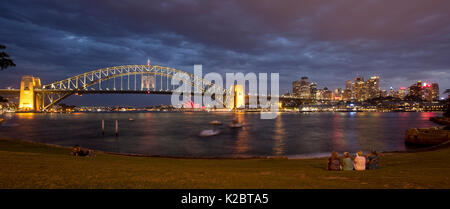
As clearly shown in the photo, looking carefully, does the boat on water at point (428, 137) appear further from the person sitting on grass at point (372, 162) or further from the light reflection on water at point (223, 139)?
the person sitting on grass at point (372, 162)

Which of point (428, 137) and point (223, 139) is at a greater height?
point (428, 137)

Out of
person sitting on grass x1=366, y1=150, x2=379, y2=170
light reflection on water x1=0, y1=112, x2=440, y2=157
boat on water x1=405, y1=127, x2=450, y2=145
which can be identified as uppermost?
person sitting on grass x1=366, y1=150, x2=379, y2=170

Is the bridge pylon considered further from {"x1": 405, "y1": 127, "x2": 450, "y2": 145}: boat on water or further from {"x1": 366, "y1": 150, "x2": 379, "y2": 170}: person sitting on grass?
{"x1": 366, "y1": 150, "x2": 379, "y2": 170}: person sitting on grass

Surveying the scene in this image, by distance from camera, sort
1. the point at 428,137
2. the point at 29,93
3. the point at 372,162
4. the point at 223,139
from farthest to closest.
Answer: the point at 29,93, the point at 223,139, the point at 428,137, the point at 372,162

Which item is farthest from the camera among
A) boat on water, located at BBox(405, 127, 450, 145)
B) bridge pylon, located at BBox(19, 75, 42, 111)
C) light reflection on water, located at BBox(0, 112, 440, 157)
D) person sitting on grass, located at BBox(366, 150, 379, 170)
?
bridge pylon, located at BBox(19, 75, 42, 111)

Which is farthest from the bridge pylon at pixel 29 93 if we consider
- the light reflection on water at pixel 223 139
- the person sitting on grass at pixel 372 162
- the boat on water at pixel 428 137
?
the person sitting on grass at pixel 372 162

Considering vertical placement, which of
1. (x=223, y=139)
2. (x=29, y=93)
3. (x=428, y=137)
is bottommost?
(x=223, y=139)

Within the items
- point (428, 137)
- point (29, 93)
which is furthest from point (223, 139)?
point (29, 93)

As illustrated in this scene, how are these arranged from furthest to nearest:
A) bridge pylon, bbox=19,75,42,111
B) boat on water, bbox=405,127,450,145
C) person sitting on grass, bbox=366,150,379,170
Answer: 1. bridge pylon, bbox=19,75,42,111
2. boat on water, bbox=405,127,450,145
3. person sitting on grass, bbox=366,150,379,170

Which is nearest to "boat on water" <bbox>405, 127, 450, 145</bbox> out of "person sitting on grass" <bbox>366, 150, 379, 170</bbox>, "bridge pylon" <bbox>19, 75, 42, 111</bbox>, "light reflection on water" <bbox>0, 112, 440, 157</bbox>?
"light reflection on water" <bbox>0, 112, 440, 157</bbox>

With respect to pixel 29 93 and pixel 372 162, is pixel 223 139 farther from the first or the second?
pixel 29 93

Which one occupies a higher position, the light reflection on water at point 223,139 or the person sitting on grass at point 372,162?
the person sitting on grass at point 372,162
